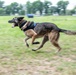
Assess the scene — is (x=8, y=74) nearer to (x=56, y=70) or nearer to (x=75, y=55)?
(x=56, y=70)

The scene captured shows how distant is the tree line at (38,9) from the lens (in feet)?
313

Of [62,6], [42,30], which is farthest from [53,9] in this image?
[42,30]

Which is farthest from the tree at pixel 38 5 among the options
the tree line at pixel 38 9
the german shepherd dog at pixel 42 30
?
the german shepherd dog at pixel 42 30

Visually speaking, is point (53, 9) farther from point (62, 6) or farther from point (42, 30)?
point (42, 30)

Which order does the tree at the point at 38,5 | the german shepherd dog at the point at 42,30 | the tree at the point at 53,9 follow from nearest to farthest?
the german shepherd dog at the point at 42,30, the tree at the point at 53,9, the tree at the point at 38,5

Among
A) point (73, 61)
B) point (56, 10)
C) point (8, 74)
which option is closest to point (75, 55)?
point (73, 61)

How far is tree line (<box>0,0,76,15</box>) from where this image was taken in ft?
313

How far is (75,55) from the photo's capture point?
797cm

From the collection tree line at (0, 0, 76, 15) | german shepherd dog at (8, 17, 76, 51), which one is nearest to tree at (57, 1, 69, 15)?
tree line at (0, 0, 76, 15)

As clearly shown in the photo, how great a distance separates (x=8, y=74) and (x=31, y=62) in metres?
1.33

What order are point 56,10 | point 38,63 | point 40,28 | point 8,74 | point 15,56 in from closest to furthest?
point 8,74 < point 38,63 < point 15,56 < point 40,28 < point 56,10

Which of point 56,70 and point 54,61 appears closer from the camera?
point 56,70

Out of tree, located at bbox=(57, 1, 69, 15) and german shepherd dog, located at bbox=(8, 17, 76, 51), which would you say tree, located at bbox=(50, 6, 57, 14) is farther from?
german shepherd dog, located at bbox=(8, 17, 76, 51)

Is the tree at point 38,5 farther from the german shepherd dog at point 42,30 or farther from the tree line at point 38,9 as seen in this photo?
the german shepherd dog at point 42,30
